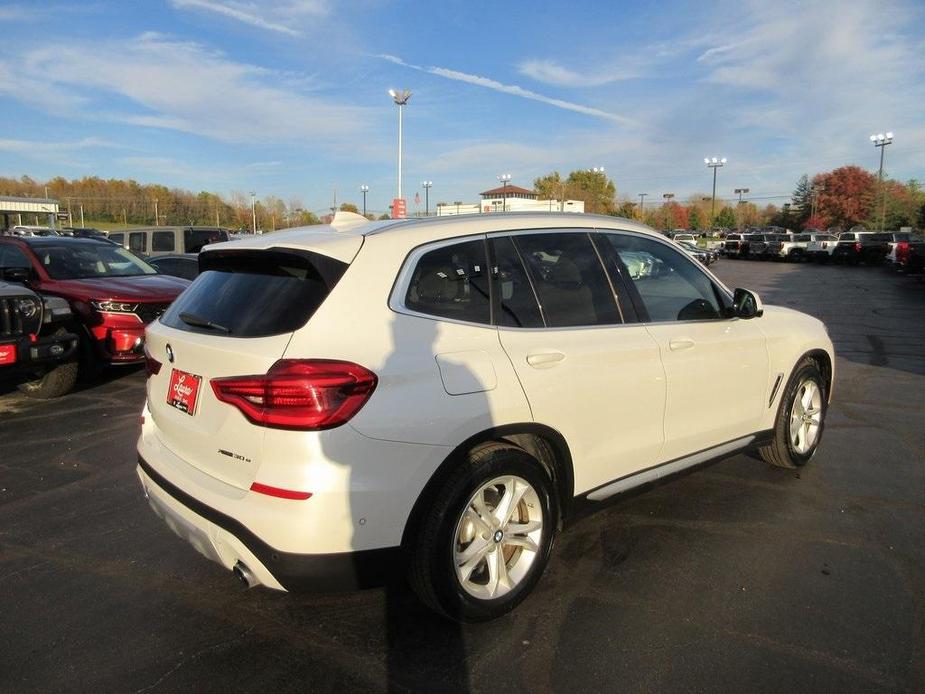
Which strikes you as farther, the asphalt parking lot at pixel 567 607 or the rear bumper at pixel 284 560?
the asphalt parking lot at pixel 567 607

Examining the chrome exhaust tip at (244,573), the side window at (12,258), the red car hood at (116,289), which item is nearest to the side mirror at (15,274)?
the red car hood at (116,289)

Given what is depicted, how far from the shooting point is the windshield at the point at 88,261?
793 cm

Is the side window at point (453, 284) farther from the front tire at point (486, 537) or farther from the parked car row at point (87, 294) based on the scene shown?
the parked car row at point (87, 294)

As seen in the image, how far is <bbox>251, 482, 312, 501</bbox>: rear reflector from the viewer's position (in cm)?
233

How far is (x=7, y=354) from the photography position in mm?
5852

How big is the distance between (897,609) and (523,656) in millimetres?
1734

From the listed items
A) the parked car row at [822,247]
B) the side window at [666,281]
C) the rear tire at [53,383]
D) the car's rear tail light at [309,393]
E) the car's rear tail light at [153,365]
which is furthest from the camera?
the parked car row at [822,247]

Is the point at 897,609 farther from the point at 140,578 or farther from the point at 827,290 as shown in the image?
the point at 827,290

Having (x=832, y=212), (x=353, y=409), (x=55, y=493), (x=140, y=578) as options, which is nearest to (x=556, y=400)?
(x=353, y=409)

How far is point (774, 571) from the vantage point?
3.29m

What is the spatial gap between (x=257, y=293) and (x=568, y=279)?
1470mm


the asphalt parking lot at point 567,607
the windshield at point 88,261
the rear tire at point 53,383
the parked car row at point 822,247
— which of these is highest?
the parked car row at point 822,247

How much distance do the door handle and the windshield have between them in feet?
23.2

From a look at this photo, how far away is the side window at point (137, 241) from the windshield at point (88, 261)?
7932mm
